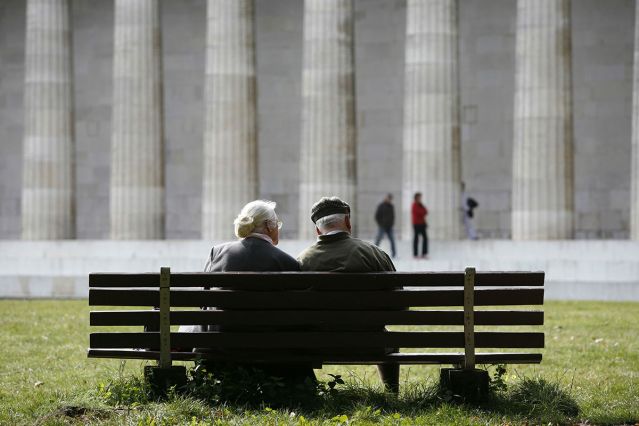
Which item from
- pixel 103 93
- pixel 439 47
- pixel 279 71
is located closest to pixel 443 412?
pixel 439 47

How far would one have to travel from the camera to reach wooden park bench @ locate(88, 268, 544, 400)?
15.7 meters

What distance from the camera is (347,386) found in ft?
55.5

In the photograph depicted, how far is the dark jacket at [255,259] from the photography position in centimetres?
1655

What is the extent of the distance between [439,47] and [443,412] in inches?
1463

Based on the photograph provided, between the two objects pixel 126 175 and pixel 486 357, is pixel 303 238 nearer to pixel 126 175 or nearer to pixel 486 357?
pixel 126 175

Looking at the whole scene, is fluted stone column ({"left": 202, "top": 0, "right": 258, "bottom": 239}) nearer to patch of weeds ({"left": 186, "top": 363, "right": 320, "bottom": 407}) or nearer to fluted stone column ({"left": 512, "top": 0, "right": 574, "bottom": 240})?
fluted stone column ({"left": 512, "top": 0, "right": 574, "bottom": 240})

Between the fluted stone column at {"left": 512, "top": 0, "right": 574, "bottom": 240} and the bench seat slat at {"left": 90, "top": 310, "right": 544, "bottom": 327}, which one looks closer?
the bench seat slat at {"left": 90, "top": 310, "right": 544, "bottom": 327}

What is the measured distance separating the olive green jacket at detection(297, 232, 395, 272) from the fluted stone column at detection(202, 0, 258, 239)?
1450 inches

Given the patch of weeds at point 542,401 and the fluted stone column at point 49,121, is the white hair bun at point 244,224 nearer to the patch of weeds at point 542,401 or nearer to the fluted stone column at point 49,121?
the patch of weeds at point 542,401

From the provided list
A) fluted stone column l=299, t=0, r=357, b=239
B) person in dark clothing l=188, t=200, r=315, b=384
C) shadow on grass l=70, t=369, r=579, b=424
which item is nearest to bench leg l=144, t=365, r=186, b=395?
shadow on grass l=70, t=369, r=579, b=424

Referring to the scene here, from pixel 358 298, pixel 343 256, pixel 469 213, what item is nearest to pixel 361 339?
pixel 358 298

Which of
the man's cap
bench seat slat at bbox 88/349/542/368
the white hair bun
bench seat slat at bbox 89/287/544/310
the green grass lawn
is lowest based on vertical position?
the green grass lawn

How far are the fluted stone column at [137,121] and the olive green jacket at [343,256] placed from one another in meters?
39.1

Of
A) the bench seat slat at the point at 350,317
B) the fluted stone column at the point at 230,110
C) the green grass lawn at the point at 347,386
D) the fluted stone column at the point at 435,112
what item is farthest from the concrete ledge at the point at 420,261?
the bench seat slat at the point at 350,317
